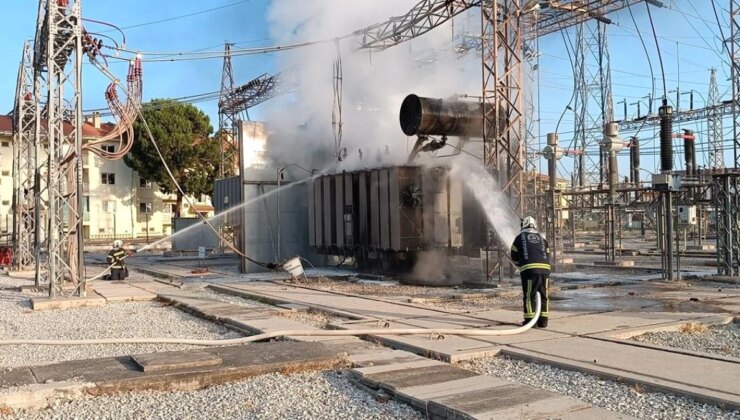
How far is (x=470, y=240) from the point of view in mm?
17438

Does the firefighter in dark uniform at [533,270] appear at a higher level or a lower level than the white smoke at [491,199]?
lower

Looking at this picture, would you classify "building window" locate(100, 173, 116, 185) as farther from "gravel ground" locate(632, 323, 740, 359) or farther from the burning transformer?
"gravel ground" locate(632, 323, 740, 359)

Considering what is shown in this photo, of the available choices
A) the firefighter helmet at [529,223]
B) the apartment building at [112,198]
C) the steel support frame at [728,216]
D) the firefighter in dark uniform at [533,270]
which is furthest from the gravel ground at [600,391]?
the apartment building at [112,198]

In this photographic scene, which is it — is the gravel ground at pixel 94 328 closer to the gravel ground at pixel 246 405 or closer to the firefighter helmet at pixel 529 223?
the gravel ground at pixel 246 405

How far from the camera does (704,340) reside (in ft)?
27.5

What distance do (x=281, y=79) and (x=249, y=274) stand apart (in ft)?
31.3

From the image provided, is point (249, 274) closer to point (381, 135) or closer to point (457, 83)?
point (381, 135)

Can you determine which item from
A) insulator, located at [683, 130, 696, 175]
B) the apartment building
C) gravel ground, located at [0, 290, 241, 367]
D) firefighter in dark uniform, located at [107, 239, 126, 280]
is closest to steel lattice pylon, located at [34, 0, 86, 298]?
gravel ground, located at [0, 290, 241, 367]

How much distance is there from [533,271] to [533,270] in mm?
15

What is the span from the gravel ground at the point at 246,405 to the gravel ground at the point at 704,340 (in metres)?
4.16

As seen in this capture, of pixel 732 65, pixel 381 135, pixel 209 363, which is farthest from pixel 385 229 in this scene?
pixel 732 65

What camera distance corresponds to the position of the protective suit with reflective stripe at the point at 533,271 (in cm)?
897

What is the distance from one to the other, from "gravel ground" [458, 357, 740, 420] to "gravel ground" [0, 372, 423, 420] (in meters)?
1.44

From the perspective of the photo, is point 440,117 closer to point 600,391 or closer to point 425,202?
point 425,202
